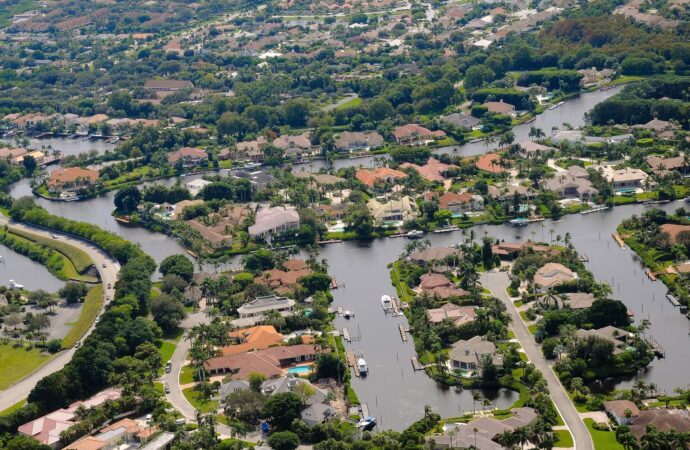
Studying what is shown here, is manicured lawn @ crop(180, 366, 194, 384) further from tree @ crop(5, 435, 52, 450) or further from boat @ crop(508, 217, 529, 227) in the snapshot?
boat @ crop(508, 217, 529, 227)

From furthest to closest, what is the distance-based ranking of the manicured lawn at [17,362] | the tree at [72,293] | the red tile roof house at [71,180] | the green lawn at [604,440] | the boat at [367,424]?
the red tile roof house at [71,180] → the tree at [72,293] → the manicured lawn at [17,362] → the boat at [367,424] → the green lawn at [604,440]

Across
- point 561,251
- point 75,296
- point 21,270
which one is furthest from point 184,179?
point 561,251

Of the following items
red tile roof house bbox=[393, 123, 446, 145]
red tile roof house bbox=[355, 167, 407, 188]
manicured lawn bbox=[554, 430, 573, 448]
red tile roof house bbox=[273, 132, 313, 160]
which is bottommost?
red tile roof house bbox=[393, 123, 446, 145]

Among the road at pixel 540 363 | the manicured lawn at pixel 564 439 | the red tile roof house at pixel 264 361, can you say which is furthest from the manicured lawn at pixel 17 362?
the manicured lawn at pixel 564 439

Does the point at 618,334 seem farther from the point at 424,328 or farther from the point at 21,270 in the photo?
the point at 21,270

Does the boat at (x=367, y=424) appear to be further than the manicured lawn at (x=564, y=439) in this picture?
Yes

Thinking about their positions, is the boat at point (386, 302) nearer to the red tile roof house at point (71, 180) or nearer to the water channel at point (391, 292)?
the water channel at point (391, 292)

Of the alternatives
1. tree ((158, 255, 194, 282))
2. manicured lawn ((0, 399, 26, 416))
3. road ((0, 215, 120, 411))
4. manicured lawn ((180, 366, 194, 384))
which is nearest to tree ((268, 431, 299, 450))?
manicured lawn ((180, 366, 194, 384))
